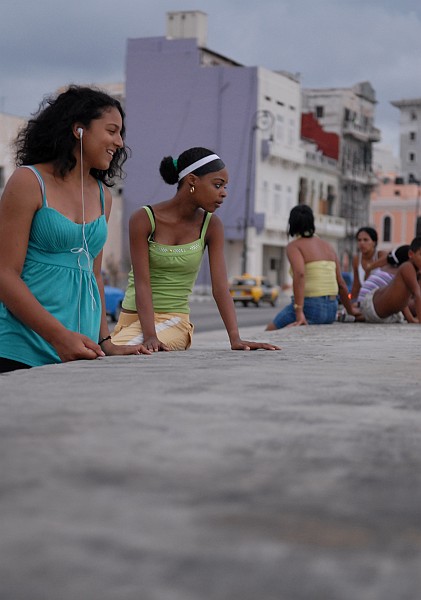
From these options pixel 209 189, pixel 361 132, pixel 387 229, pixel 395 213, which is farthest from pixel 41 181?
pixel 387 229

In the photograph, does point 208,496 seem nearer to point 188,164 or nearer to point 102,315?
point 102,315

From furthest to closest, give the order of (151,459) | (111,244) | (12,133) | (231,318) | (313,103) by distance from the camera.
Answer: (313,103), (111,244), (12,133), (231,318), (151,459)

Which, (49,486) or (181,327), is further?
(181,327)

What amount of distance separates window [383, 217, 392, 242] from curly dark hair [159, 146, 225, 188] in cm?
8266

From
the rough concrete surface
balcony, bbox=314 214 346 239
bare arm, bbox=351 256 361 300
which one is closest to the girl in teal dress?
the rough concrete surface

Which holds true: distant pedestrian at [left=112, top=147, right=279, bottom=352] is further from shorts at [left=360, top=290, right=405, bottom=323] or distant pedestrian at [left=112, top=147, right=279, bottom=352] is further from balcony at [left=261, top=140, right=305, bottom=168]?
balcony at [left=261, top=140, right=305, bottom=168]

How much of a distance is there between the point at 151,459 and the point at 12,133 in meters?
45.4

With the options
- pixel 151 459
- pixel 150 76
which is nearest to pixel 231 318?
pixel 151 459

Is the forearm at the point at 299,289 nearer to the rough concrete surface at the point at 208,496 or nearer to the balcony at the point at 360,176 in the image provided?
the rough concrete surface at the point at 208,496

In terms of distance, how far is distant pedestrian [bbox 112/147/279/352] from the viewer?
5652mm

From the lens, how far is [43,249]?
420 centimetres

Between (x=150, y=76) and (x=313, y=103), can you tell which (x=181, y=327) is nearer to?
(x=150, y=76)

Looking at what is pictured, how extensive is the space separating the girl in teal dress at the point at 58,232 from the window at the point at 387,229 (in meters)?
84.3

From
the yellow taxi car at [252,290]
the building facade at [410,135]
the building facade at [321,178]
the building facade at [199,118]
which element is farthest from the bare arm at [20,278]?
the building facade at [410,135]
